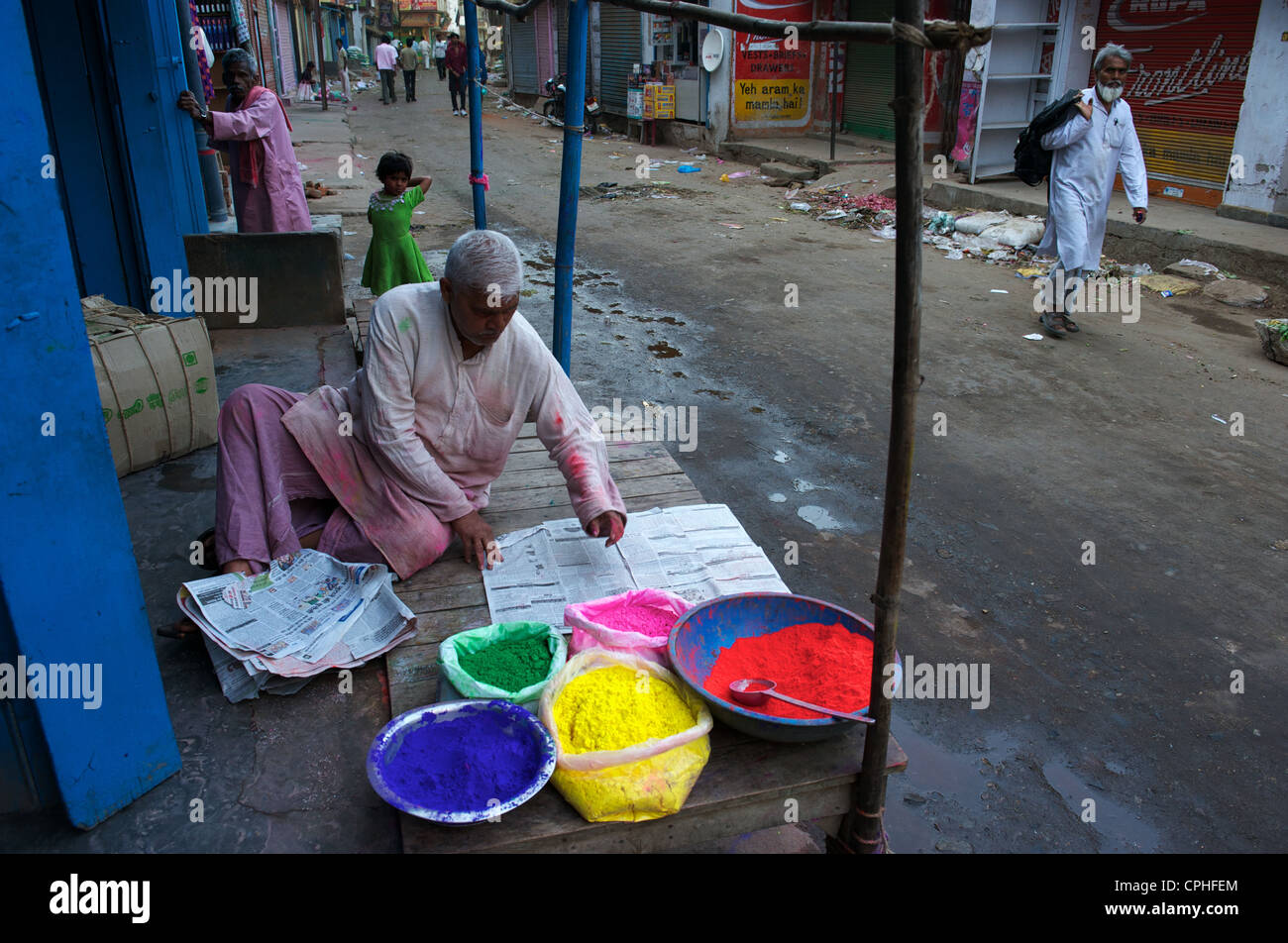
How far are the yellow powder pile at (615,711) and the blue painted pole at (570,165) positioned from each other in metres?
1.89

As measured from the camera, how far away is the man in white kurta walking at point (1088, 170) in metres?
6.27

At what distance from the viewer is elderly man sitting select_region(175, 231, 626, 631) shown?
102 inches

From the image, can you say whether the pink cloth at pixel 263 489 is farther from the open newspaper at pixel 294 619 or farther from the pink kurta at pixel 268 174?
the pink kurta at pixel 268 174

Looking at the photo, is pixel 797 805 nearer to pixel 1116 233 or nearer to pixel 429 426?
pixel 429 426

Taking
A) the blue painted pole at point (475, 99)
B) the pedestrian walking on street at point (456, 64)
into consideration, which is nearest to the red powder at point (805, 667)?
the blue painted pole at point (475, 99)

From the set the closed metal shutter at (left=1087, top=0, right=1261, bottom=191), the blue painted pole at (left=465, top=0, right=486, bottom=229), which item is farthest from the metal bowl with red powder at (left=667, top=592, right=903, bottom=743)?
the closed metal shutter at (left=1087, top=0, right=1261, bottom=191)

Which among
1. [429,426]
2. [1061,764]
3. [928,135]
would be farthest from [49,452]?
[928,135]

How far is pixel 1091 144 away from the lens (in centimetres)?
631

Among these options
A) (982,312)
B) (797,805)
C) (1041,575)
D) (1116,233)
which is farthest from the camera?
(1116,233)

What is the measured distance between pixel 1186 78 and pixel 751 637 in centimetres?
1012

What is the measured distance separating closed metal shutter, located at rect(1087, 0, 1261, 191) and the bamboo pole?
9505 mm

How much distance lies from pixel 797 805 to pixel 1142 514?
113 inches

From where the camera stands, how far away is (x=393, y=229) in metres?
5.49

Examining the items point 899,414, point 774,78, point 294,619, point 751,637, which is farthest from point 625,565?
point 774,78
